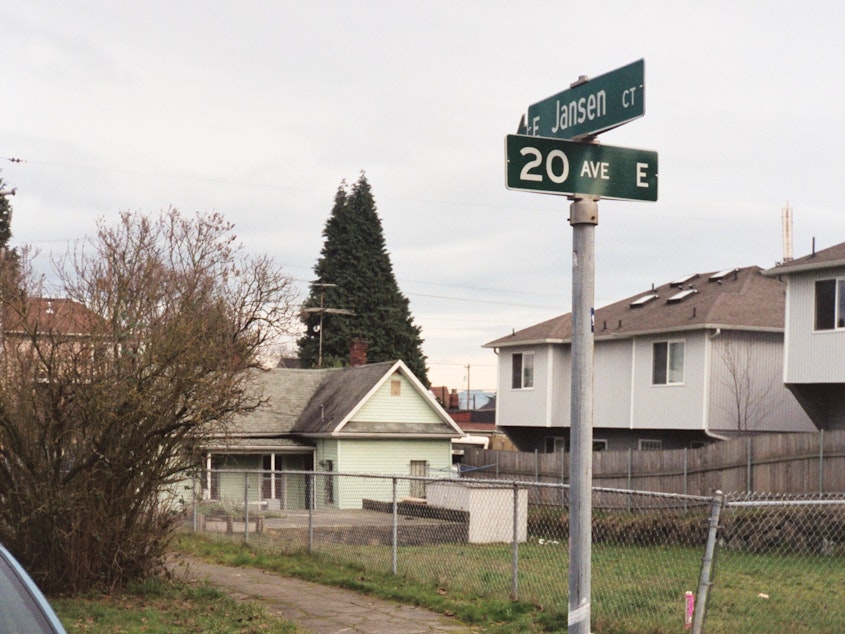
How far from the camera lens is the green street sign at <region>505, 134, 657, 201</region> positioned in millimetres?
5270

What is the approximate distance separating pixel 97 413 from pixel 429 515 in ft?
44.4

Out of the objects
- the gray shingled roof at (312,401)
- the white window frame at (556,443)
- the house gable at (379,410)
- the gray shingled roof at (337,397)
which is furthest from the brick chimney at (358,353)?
the white window frame at (556,443)

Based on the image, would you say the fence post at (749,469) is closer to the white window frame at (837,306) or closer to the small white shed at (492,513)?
the white window frame at (837,306)

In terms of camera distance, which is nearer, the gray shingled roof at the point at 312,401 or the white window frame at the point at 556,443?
the white window frame at the point at 556,443

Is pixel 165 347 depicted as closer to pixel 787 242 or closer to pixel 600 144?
pixel 600 144

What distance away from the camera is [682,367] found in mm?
30953

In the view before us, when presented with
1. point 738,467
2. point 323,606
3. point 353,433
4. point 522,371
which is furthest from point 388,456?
point 323,606

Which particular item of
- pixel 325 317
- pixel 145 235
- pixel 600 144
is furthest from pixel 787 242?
pixel 600 144

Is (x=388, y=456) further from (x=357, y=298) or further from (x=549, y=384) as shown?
(x=357, y=298)

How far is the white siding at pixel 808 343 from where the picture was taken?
83.4ft

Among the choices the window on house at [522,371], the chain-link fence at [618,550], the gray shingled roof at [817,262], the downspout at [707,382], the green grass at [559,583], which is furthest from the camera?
the window on house at [522,371]

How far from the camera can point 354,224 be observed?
67188 millimetres

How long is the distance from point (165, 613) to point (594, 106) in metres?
7.29

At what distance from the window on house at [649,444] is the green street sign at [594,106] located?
28.3 m
